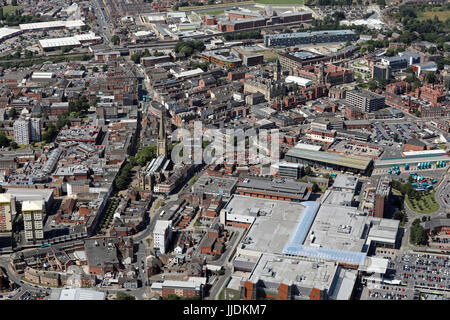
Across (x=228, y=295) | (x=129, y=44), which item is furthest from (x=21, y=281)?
(x=129, y=44)

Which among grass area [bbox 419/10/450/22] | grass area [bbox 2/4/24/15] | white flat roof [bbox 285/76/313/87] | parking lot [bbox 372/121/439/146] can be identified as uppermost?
grass area [bbox 2/4/24/15]

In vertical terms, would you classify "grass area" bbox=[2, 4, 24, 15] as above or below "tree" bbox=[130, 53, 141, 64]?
above

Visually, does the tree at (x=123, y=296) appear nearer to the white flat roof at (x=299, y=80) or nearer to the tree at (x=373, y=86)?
the white flat roof at (x=299, y=80)

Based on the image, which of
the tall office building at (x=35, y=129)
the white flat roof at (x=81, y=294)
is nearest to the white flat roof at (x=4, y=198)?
the white flat roof at (x=81, y=294)

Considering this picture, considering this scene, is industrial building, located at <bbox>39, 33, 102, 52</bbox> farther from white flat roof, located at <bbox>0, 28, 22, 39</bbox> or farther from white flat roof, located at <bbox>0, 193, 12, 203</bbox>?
white flat roof, located at <bbox>0, 193, 12, 203</bbox>

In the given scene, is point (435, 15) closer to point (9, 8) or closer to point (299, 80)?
point (299, 80)

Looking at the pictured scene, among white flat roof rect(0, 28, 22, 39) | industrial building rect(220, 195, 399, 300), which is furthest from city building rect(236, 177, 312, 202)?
white flat roof rect(0, 28, 22, 39)
